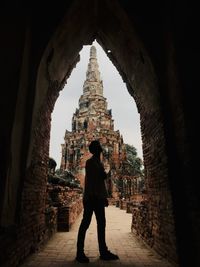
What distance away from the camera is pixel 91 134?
118ft

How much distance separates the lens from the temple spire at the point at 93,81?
145 ft

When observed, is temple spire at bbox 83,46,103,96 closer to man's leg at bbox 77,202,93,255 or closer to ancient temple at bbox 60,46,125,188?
ancient temple at bbox 60,46,125,188

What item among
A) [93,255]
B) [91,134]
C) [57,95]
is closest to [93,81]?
[91,134]

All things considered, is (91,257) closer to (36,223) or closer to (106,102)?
(36,223)

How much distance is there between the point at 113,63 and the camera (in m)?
6.28

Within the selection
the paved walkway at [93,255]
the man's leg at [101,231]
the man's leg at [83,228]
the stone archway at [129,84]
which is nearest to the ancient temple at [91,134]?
the paved walkway at [93,255]

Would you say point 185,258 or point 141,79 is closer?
point 185,258

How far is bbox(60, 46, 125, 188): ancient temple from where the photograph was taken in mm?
33812

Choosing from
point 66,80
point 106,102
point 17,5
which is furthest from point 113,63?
point 106,102

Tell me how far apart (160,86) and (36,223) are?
3.31 m

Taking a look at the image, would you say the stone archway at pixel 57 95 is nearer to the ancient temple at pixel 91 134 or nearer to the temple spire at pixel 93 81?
the ancient temple at pixel 91 134

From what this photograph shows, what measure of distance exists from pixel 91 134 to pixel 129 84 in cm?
3016

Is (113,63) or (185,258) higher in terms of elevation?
(113,63)

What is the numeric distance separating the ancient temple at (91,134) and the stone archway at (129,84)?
2612 cm
